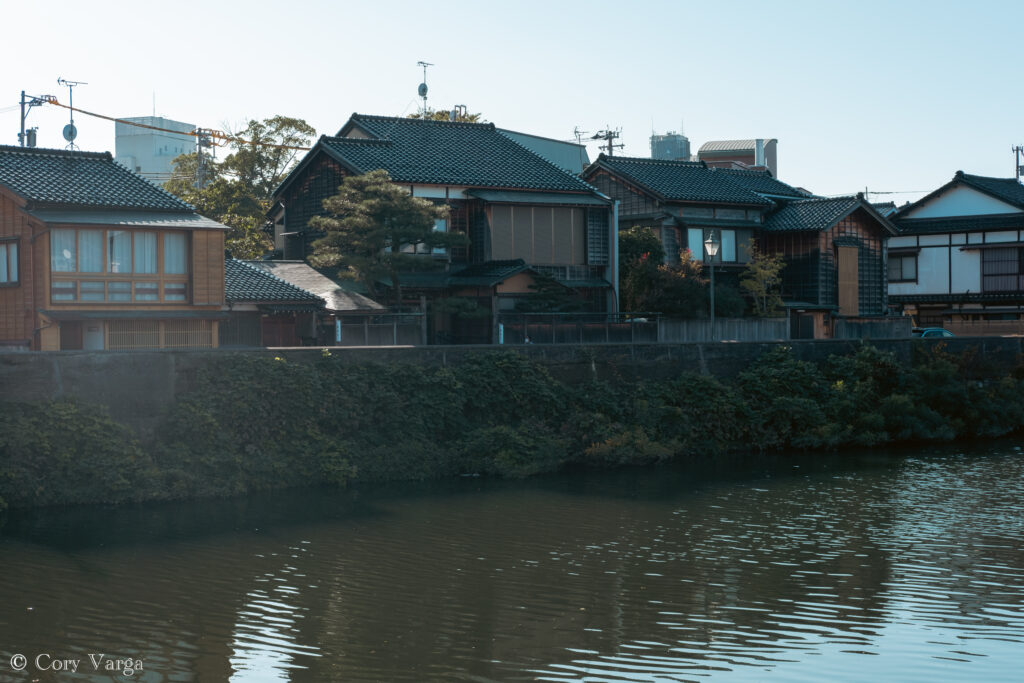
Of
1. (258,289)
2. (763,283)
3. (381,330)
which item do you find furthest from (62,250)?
(763,283)

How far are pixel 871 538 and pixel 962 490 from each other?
599cm

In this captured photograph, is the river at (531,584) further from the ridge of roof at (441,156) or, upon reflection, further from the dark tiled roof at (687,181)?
the dark tiled roof at (687,181)

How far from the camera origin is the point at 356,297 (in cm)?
3466

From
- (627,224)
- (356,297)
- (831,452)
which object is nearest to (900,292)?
(627,224)

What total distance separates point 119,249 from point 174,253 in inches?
61.2

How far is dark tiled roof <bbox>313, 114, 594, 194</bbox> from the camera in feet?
132

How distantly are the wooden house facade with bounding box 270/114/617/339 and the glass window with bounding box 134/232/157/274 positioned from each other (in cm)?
957

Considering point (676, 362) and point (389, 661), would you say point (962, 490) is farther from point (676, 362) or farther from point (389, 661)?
point (389, 661)

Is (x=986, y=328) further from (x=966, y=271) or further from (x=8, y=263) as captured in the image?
(x=8, y=263)

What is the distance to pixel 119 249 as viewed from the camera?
30.4m

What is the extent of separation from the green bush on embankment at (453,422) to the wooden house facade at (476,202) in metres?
9.44

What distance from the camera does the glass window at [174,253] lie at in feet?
102

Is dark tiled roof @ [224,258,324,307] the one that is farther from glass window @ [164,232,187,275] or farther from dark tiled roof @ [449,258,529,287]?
dark tiled roof @ [449,258,529,287]

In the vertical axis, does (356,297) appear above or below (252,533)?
above
